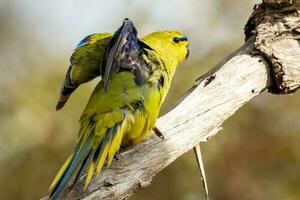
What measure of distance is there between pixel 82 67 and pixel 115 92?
0.24 meters

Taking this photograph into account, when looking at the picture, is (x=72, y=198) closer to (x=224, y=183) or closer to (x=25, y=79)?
(x=224, y=183)

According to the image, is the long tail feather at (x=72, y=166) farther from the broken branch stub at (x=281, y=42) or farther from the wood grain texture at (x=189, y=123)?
the broken branch stub at (x=281, y=42)

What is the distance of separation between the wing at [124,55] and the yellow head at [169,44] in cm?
25

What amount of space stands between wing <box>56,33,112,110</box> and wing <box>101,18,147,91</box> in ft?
0.53

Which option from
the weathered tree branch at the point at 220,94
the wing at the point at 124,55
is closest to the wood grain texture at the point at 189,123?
the weathered tree branch at the point at 220,94

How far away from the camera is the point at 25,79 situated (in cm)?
707

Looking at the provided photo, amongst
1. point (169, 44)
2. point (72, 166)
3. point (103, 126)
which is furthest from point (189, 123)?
point (169, 44)

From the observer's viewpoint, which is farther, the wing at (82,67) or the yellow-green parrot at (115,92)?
the wing at (82,67)

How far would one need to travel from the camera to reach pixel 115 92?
3496 mm

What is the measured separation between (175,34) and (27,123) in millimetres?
2924

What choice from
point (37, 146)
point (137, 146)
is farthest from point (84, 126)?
point (37, 146)

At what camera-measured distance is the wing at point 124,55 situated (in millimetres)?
3379

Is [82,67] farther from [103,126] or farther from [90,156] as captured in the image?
[90,156]

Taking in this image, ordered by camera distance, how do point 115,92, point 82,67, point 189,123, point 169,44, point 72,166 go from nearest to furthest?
point 72,166 → point 189,123 → point 115,92 → point 82,67 → point 169,44
